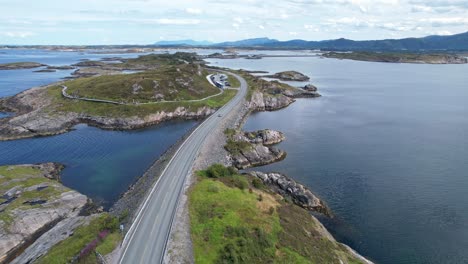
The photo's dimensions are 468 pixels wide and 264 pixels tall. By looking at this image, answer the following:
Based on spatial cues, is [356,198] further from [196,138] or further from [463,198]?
[196,138]

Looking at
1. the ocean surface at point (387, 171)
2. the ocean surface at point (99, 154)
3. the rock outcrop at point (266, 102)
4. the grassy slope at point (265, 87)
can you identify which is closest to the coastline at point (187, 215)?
the ocean surface at point (387, 171)

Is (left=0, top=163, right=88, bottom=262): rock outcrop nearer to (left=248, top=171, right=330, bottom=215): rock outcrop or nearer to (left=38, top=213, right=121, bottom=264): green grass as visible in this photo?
(left=38, top=213, right=121, bottom=264): green grass

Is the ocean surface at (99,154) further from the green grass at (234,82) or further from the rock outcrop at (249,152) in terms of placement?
the green grass at (234,82)

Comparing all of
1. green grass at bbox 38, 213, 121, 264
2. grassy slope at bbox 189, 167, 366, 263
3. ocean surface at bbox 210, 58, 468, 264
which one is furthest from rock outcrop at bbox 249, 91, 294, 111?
green grass at bbox 38, 213, 121, 264

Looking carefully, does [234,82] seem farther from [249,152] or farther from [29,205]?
[29,205]

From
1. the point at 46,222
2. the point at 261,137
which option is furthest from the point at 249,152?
the point at 46,222

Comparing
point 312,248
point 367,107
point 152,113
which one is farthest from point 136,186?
point 367,107
